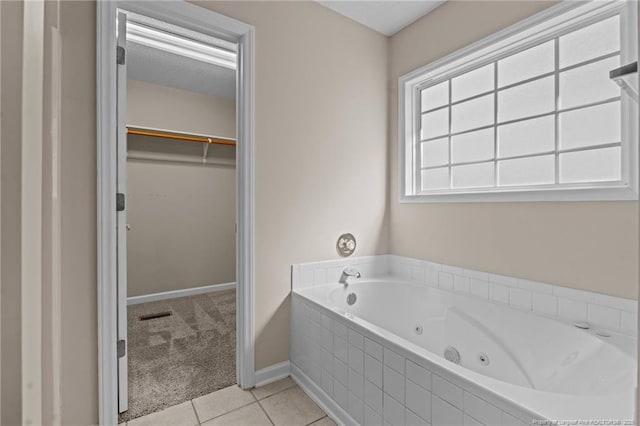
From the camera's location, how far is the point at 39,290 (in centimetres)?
23

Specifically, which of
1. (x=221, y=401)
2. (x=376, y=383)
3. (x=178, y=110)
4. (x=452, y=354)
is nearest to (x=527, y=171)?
(x=452, y=354)

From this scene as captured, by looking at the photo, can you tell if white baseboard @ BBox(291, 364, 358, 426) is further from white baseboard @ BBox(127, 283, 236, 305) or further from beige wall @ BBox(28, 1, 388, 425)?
white baseboard @ BBox(127, 283, 236, 305)

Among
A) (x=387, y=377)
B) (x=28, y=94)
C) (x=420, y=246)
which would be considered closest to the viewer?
(x=28, y=94)

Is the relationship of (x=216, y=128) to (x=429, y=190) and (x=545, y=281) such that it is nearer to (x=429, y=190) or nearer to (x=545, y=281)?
(x=429, y=190)

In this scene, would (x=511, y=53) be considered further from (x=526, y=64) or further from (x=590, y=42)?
(x=590, y=42)

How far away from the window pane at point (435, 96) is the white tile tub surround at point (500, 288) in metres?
1.24

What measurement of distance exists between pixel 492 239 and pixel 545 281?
0.35 m

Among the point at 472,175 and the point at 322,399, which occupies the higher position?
the point at 472,175

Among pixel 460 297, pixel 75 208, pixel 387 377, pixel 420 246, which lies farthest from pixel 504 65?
pixel 75 208

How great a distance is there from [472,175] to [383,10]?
4.52ft

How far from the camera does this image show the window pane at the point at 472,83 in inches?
80.0

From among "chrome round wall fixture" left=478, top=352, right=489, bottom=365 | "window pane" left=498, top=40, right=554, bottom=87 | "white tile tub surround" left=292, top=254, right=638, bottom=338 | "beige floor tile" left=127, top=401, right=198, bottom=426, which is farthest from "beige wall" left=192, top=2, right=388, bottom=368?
"chrome round wall fixture" left=478, top=352, right=489, bottom=365

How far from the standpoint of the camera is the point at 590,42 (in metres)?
1.57

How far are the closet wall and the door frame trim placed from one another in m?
1.97
